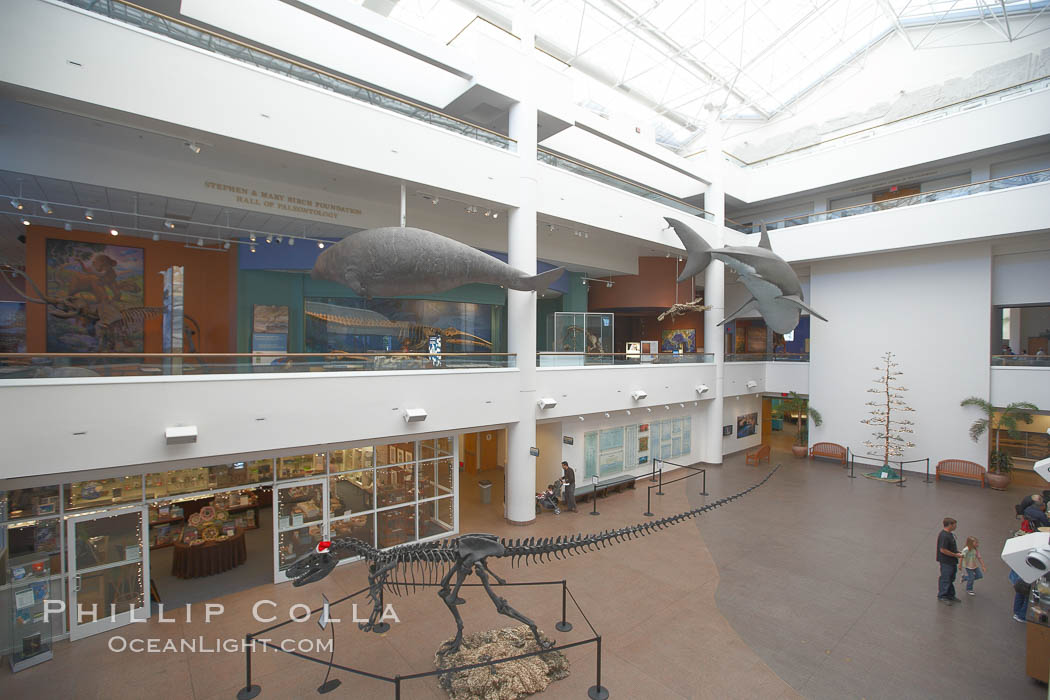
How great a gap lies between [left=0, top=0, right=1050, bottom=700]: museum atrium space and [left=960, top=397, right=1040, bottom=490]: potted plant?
11 centimetres

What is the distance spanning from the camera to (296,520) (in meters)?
8.71

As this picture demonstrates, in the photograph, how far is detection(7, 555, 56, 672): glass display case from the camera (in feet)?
20.0

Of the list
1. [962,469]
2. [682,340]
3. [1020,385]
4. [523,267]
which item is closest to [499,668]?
[523,267]

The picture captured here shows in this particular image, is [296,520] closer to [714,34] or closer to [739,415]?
[739,415]

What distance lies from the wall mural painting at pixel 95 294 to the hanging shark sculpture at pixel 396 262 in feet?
21.6

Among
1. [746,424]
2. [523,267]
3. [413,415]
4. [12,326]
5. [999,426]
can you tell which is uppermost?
[523,267]

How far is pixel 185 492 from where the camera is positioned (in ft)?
25.9

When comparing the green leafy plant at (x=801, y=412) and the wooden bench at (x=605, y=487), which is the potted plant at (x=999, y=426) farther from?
the wooden bench at (x=605, y=487)

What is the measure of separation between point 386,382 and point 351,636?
4.12 metres

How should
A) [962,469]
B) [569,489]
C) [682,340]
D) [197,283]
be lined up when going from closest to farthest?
[197,283] → [569,489] → [962,469] → [682,340]

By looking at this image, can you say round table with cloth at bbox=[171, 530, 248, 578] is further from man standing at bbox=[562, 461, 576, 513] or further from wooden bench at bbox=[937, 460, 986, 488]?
wooden bench at bbox=[937, 460, 986, 488]

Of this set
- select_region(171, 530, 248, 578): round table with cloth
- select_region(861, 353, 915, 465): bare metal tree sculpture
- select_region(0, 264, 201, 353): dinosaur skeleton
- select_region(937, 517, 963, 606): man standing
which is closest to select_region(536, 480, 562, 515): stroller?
select_region(171, 530, 248, 578): round table with cloth

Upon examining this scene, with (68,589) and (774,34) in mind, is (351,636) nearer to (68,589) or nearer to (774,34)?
(68,589)

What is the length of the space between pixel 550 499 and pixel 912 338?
14320 millimetres
